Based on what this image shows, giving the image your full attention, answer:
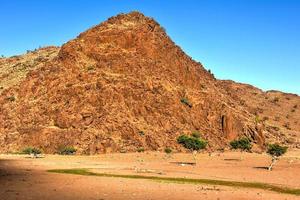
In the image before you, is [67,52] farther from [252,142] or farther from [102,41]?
[252,142]

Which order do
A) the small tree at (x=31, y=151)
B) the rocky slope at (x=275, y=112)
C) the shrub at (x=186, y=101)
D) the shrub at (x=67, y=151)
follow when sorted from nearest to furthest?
1. the small tree at (x=31, y=151)
2. the shrub at (x=67, y=151)
3. the shrub at (x=186, y=101)
4. the rocky slope at (x=275, y=112)

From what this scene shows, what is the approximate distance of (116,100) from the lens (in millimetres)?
86875

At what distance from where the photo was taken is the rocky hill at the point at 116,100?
80750mm

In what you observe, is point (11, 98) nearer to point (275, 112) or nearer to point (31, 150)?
point (31, 150)

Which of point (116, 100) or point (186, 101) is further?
point (186, 101)

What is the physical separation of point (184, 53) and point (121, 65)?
81.3 feet

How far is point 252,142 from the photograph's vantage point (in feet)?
324

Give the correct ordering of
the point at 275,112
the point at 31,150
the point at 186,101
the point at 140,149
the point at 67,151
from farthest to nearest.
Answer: the point at 275,112 < the point at 186,101 < the point at 140,149 < the point at 67,151 < the point at 31,150

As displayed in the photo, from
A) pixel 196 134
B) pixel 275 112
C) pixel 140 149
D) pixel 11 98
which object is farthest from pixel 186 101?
pixel 275 112

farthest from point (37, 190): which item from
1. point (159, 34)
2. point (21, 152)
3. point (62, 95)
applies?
point (159, 34)

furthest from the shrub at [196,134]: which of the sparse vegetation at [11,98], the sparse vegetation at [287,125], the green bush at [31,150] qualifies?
the sparse vegetation at [287,125]

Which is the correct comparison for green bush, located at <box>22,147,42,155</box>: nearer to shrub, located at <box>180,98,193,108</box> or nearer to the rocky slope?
shrub, located at <box>180,98,193,108</box>

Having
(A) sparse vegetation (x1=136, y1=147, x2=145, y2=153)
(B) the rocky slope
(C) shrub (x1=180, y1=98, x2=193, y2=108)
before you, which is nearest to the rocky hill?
(C) shrub (x1=180, y1=98, x2=193, y2=108)

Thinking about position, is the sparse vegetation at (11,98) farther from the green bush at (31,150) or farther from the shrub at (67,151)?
the shrub at (67,151)
